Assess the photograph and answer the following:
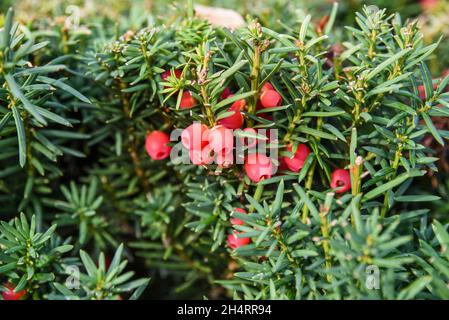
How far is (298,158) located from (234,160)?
0.12m

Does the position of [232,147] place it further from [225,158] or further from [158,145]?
[158,145]

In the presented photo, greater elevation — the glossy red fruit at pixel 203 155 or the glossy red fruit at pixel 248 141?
the glossy red fruit at pixel 248 141

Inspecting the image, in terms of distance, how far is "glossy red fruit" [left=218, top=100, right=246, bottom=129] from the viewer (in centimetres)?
83

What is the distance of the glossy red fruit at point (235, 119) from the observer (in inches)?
32.8

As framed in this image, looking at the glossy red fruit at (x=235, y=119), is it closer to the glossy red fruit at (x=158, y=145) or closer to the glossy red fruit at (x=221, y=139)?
the glossy red fruit at (x=221, y=139)

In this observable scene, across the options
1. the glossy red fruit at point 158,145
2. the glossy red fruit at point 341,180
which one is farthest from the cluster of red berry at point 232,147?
the glossy red fruit at point 158,145

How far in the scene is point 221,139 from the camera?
2.58ft

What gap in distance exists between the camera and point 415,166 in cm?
86

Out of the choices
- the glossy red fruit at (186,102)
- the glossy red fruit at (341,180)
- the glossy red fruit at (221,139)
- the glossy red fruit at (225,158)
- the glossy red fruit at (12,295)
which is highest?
the glossy red fruit at (186,102)

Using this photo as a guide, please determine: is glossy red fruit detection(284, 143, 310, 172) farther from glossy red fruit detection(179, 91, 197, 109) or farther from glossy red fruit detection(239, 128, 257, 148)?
glossy red fruit detection(179, 91, 197, 109)

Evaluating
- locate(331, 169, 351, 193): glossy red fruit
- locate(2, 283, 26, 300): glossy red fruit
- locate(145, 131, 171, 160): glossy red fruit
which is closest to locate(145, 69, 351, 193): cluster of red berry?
locate(331, 169, 351, 193): glossy red fruit

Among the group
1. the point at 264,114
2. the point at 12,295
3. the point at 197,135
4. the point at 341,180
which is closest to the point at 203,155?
the point at 197,135
